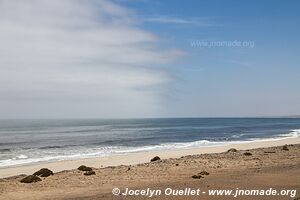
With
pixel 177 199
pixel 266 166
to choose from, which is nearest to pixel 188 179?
pixel 177 199

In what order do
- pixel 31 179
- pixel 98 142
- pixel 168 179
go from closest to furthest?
pixel 168 179 < pixel 31 179 < pixel 98 142

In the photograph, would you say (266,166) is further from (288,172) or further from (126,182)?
(126,182)

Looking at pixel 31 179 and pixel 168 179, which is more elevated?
pixel 31 179

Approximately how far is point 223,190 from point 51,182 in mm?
8827

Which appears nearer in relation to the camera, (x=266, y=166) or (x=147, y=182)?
(x=147, y=182)

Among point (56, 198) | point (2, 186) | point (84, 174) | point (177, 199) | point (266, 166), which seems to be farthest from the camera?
point (266, 166)

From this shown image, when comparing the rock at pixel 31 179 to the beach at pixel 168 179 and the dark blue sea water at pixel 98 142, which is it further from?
the dark blue sea water at pixel 98 142

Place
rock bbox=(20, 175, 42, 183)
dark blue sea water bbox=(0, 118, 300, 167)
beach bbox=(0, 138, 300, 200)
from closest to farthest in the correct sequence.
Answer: beach bbox=(0, 138, 300, 200) → rock bbox=(20, 175, 42, 183) → dark blue sea water bbox=(0, 118, 300, 167)

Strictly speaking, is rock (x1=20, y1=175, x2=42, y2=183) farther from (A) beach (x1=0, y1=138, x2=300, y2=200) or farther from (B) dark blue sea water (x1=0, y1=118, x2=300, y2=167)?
(B) dark blue sea water (x1=0, y1=118, x2=300, y2=167)

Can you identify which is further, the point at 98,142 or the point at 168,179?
the point at 98,142

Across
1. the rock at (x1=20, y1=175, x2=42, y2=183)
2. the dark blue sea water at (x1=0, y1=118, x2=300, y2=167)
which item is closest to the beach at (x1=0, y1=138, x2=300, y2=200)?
the rock at (x1=20, y1=175, x2=42, y2=183)

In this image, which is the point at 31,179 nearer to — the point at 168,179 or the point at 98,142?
the point at 168,179

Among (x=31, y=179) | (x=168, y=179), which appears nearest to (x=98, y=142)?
(x=31, y=179)

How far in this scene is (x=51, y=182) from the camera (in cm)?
1922
